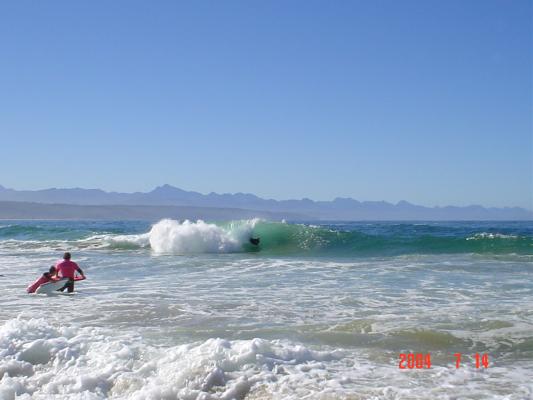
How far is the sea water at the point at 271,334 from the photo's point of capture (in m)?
6.05

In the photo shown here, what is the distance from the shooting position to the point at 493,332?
8.39 metres

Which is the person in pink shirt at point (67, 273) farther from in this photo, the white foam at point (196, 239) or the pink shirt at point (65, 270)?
the white foam at point (196, 239)

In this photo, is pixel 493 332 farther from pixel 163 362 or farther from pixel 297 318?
pixel 163 362

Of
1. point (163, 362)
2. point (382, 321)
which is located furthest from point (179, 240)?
point (163, 362)

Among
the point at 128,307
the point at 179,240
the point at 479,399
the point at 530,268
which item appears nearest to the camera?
the point at 479,399

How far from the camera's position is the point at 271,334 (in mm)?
8352

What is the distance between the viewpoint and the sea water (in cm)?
605

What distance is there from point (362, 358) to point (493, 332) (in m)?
2.54

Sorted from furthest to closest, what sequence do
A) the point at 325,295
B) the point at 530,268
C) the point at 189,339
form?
the point at 530,268
the point at 325,295
the point at 189,339

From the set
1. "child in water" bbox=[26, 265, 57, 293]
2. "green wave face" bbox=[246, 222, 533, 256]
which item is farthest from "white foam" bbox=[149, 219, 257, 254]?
"child in water" bbox=[26, 265, 57, 293]

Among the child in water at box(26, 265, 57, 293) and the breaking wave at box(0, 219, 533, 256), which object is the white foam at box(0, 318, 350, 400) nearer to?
the child in water at box(26, 265, 57, 293)

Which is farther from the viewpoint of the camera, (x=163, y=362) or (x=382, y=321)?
(x=382, y=321)

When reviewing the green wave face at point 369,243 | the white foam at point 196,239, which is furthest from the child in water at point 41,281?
the green wave face at point 369,243

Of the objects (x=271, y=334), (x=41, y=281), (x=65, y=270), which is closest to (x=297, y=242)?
(x=65, y=270)
